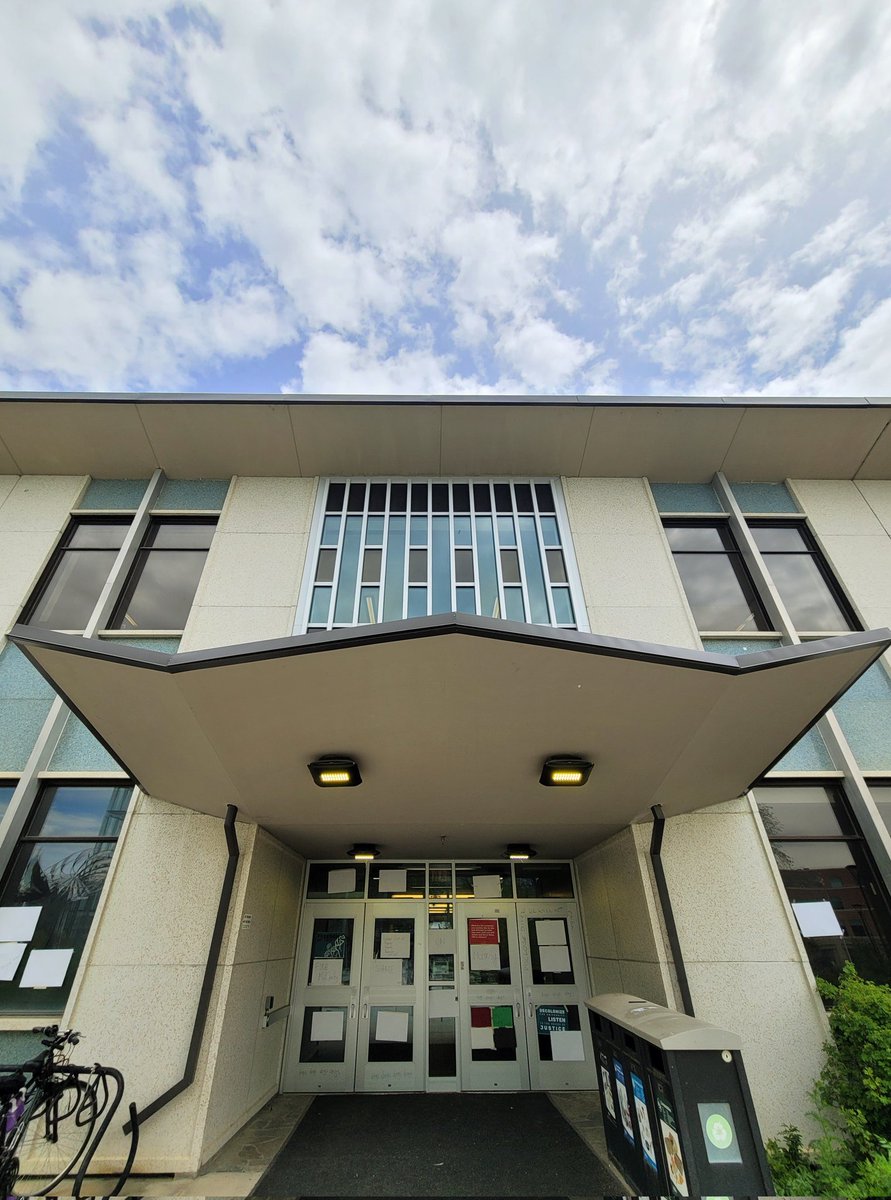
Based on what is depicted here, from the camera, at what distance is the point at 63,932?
482 centimetres

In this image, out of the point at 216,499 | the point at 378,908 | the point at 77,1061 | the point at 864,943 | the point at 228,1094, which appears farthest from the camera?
the point at 216,499

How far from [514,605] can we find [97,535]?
5.72 metres

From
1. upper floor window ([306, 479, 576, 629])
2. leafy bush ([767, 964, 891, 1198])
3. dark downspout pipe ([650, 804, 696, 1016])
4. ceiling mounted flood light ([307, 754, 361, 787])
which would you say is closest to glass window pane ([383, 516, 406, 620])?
upper floor window ([306, 479, 576, 629])

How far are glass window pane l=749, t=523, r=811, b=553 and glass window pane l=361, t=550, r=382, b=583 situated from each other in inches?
203

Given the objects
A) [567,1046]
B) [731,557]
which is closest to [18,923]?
[567,1046]

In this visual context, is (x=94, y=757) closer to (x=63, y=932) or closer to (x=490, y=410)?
(x=63, y=932)

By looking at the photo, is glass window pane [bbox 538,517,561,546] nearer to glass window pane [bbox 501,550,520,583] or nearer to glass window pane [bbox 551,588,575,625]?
glass window pane [bbox 501,550,520,583]

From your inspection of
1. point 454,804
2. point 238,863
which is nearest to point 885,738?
point 454,804

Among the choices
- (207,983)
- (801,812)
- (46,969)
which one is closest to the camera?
(207,983)

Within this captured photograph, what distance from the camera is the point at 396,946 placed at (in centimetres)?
640

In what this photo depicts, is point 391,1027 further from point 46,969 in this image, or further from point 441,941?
point 46,969

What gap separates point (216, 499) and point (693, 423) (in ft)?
21.5

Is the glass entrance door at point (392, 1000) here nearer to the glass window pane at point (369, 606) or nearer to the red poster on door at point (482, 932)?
the red poster on door at point (482, 932)

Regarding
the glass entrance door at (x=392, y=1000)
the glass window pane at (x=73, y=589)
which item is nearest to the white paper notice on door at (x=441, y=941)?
the glass entrance door at (x=392, y=1000)
